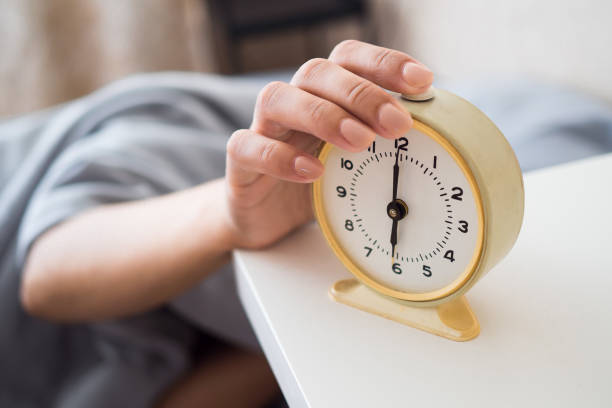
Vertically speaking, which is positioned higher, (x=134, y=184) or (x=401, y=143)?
(x=401, y=143)

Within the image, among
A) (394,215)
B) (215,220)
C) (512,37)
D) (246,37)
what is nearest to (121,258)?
(215,220)

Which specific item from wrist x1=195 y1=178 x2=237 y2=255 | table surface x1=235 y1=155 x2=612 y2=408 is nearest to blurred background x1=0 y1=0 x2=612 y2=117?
table surface x1=235 y1=155 x2=612 y2=408

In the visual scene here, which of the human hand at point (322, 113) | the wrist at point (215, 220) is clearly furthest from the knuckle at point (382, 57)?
the wrist at point (215, 220)

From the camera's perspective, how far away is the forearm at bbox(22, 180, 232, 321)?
2.11ft

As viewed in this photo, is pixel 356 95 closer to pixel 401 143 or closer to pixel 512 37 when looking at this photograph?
pixel 401 143

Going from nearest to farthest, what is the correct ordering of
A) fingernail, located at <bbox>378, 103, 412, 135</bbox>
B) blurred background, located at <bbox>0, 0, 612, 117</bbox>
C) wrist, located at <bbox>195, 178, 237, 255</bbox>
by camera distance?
fingernail, located at <bbox>378, 103, 412, 135</bbox> < wrist, located at <bbox>195, 178, 237, 255</bbox> < blurred background, located at <bbox>0, 0, 612, 117</bbox>

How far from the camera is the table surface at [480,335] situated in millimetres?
365

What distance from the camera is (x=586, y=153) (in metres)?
0.79

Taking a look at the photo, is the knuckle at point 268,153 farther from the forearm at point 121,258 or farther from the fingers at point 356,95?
the forearm at point 121,258

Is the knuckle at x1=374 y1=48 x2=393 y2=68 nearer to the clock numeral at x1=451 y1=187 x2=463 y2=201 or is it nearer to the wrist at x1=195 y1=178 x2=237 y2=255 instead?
the clock numeral at x1=451 y1=187 x2=463 y2=201

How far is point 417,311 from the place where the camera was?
17.2 inches

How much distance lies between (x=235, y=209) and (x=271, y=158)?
0.12 m

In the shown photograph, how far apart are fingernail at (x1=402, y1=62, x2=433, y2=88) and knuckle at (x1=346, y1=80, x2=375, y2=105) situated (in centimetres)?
3

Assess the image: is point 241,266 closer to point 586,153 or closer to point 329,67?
point 329,67
